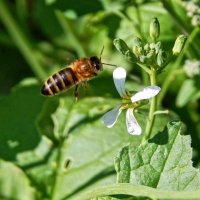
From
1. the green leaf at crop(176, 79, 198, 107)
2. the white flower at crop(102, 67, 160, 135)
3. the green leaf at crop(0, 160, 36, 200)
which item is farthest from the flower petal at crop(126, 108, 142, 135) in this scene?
the green leaf at crop(176, 79, 198, 107)

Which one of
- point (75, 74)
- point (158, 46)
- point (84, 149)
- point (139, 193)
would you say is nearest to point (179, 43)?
point (158, 46)

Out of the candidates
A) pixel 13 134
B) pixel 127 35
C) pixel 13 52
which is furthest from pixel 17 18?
pixel 13 134

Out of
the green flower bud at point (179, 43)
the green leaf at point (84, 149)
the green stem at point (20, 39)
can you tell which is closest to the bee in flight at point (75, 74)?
the green leaf at point (84, 149)

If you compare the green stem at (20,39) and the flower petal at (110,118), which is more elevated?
the flower petal at (110,118)

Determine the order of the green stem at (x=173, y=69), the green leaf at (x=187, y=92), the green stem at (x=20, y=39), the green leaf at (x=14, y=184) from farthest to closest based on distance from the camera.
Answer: the green stem at (x=20, y=39) → the green leaf at (x=187, y=92) → the green stem at (x=173, y=69) → the green leaf at (x=14, y=184)

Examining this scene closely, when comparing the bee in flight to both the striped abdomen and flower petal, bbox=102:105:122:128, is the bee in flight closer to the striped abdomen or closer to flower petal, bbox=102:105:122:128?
the striped abdomen

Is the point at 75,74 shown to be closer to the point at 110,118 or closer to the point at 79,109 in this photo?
the point at 79,109

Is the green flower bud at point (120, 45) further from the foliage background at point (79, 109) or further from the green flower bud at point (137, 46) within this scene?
the foliage background at point (79, 109)
